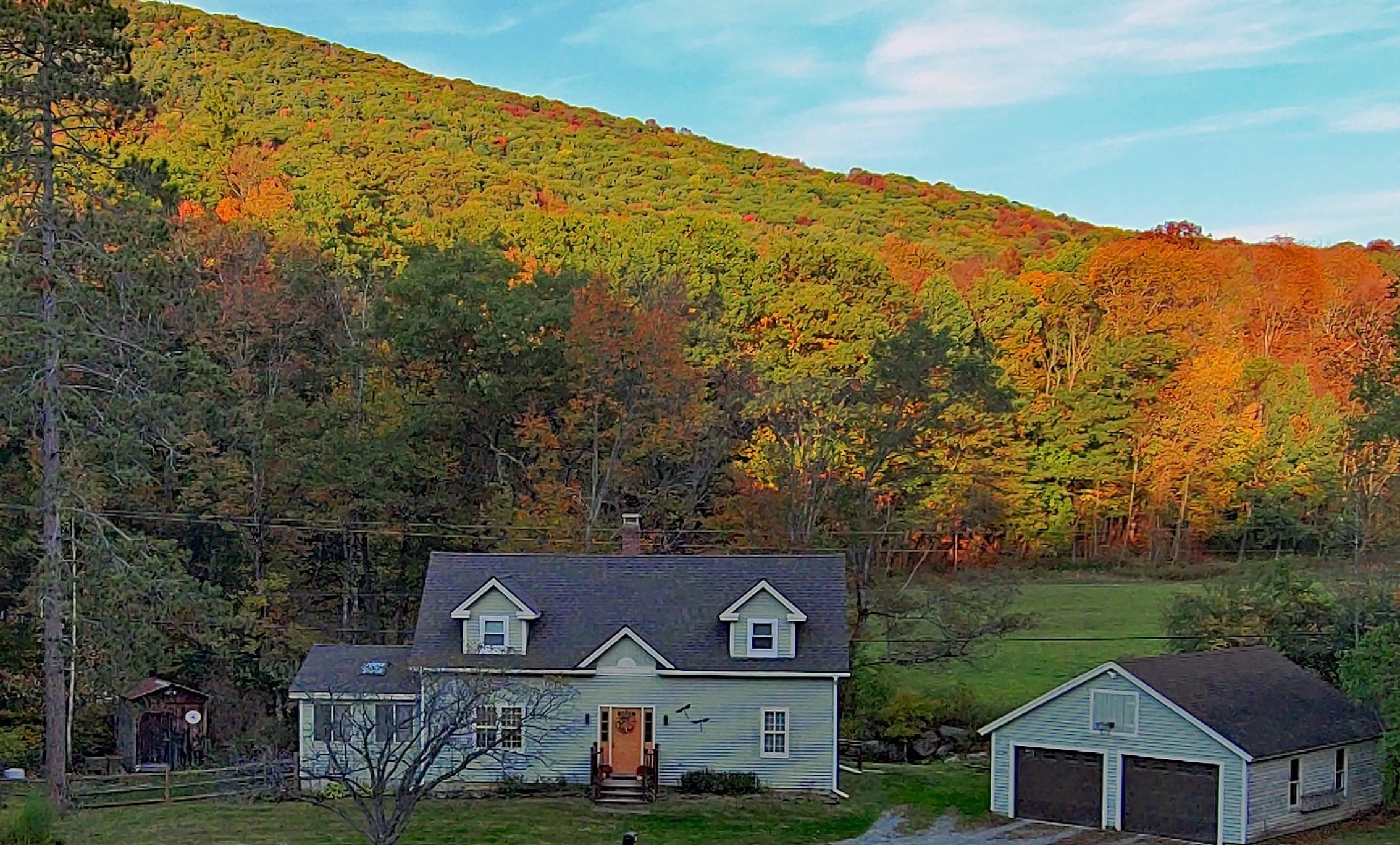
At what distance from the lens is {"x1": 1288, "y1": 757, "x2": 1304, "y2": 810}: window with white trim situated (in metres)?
25.7

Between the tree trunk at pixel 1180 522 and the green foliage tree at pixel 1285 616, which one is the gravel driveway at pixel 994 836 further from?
the tree trunk at pixel 1180 522

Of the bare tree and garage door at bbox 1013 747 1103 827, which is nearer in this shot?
the bare tree

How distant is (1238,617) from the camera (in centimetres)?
3406

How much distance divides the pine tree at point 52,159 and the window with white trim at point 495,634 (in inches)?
332

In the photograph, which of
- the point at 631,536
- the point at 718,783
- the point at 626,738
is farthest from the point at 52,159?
the point at 718,783

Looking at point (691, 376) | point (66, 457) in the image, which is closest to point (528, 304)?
point (691, 376)

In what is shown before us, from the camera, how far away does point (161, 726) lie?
34.3 m

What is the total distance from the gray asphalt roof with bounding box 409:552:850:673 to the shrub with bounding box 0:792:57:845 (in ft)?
28.5

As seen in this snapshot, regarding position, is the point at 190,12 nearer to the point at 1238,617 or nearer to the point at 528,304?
the point at 528,304

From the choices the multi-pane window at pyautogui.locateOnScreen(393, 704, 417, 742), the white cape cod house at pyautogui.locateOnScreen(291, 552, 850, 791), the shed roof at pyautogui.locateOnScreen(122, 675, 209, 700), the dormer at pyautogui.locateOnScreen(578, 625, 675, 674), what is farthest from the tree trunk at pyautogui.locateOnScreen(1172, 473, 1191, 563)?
the shed roof at pyautogui.locateOnScreen(122, 675, 209, 700)

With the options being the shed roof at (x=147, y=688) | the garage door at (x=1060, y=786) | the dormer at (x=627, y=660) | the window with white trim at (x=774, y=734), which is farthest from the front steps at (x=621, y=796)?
the shed roof at (x=147, y=688)

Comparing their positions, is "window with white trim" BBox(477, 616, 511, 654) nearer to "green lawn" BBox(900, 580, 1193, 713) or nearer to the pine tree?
the pine tree

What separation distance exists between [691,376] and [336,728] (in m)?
17.2

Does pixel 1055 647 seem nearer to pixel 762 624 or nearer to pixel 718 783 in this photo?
pixel 762 624
